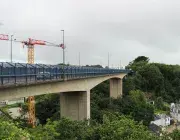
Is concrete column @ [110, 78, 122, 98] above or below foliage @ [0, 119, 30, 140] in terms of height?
below

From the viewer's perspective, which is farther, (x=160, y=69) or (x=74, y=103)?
(x=160, y=69)

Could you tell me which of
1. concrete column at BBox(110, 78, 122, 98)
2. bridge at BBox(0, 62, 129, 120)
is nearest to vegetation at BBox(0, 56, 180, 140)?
concrete column at BBox(110, 78, 122, 98)

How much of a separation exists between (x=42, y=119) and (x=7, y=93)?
32155mm

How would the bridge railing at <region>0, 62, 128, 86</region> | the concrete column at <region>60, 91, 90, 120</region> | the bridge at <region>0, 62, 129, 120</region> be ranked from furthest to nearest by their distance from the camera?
1. the concrete column at <region>60, 91, 90, 120</region>
2. the bridge at <region>0, 62, 129, 120</region>
3. the bridge railing at <region>0, 62, 128, 86</region>

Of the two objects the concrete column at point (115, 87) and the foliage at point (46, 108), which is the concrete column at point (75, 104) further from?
the concrete column at point (115, 87)

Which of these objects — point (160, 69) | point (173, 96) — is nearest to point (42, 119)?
point (173, 96)

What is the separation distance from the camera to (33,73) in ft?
93.8

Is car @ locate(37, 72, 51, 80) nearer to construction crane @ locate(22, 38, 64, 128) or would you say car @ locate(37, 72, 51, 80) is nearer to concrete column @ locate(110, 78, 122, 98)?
construction crane @ locate(22, 38, 64, 128)

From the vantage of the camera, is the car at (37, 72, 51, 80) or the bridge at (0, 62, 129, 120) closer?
the bridge at (0, 62, 129, 120)

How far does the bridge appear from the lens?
83.6ft

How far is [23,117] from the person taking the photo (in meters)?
62.1

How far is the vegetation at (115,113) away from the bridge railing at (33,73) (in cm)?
329

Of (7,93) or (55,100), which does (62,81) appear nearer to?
(7,93)

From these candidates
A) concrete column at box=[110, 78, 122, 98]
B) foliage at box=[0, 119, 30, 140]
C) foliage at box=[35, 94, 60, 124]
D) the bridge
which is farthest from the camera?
concrete column at box=[110, 78, 122, 98]
